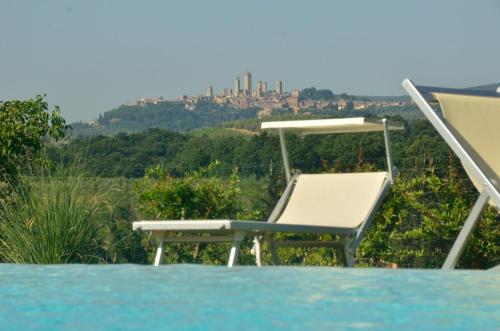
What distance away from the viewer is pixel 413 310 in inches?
139

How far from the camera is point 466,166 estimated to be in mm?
4691

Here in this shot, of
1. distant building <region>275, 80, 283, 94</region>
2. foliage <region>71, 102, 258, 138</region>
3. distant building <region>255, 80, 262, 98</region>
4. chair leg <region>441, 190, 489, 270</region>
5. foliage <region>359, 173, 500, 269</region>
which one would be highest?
chair leg <region>441, 190, 489, 270</region>

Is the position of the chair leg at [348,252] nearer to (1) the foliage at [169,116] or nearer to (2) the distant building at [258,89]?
(1) the foliage at [169,116]

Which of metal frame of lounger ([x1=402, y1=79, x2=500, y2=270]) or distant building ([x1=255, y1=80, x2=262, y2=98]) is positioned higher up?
metal frame of lounger ([x1=402, y1=79, x2=500, y2=270])

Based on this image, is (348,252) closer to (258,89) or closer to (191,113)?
(191,113)

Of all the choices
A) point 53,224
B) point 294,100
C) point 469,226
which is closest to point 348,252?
point 469,226

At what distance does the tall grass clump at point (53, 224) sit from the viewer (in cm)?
584

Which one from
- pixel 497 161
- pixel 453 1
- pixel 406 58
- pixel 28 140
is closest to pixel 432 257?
pixel 497 161

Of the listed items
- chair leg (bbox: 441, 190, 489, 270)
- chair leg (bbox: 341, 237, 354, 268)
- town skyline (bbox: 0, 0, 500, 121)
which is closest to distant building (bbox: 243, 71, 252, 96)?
town skyline (bbox: 0, 0, 500, 121)

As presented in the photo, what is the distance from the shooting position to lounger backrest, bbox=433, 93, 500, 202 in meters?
4.88

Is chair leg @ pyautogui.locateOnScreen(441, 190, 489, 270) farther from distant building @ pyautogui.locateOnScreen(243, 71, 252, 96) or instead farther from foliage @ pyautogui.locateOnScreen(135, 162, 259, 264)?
distant building @ pyautogui.locateOnScreen(243, 71, 252, 96)

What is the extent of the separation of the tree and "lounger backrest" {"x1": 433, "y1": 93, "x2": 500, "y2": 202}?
3.58m

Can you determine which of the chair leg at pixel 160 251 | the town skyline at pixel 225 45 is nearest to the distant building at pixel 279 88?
the town skyline at pixel 225 45

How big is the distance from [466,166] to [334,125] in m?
1.66
